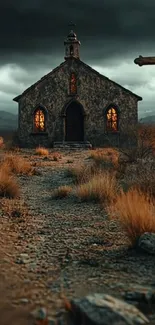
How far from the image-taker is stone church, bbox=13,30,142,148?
80.0 feet

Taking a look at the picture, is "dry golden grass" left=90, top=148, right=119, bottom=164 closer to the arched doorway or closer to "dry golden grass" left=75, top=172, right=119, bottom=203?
"dry golden grass" left=75, top=172, right=119, bottom=203

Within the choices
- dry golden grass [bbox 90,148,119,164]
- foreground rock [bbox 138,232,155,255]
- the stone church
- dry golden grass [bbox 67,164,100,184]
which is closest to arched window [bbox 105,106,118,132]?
the stone church

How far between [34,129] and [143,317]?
897 inches

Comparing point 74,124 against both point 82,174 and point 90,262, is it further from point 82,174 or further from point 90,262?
point 90,262

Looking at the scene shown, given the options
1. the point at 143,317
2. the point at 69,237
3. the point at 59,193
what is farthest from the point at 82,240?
the point at 59,193

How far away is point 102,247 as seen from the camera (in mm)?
4559

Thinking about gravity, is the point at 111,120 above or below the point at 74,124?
above

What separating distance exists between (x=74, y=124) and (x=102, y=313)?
23.0 m

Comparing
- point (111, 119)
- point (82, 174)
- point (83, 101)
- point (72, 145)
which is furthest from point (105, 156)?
point (83, 101)

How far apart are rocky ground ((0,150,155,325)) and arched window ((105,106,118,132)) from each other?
59.6ft

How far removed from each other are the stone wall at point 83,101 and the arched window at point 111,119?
320 millimetres

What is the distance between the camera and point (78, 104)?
24.8 metres

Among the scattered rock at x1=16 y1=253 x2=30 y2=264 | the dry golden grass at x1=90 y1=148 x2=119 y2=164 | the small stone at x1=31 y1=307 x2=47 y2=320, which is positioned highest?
the dry golden grass at x1=90 y1=148 x2=119 y2=164

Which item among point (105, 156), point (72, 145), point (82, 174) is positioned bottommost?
point (82, 174)
